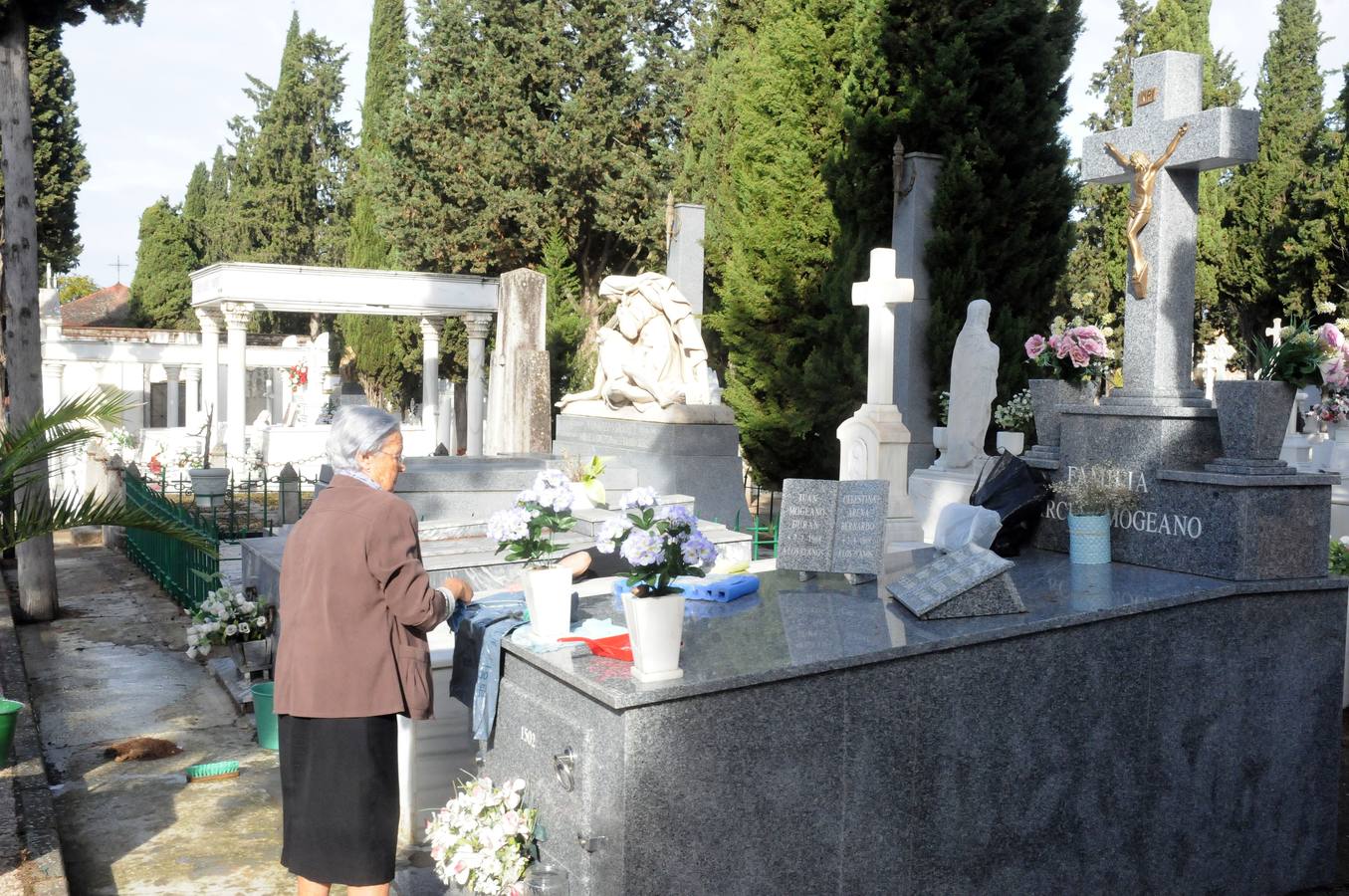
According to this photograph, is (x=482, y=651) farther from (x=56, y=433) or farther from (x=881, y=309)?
(x=881, y=309)

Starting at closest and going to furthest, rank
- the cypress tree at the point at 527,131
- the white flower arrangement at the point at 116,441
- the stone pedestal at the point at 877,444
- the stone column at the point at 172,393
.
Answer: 1. the stone pedestal at the point at 877,444
2. the white flower arrangement at the point at 116,441
3. the cypress tree at the point at 527,131
4. the stone column at the point at 172,393

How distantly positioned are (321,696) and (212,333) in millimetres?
21316

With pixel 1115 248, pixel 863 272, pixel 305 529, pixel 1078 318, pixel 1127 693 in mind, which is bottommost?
pixel 1127 693

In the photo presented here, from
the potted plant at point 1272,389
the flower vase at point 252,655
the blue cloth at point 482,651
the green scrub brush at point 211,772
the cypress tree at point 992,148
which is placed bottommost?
the green scrub brush at point 211,772

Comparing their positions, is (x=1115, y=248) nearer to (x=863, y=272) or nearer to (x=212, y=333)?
(x=863, y=272)

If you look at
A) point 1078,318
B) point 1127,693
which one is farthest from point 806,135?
point 1127,693

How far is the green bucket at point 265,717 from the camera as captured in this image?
629 cm

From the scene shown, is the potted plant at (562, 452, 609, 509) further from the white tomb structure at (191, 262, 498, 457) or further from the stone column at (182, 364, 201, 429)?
the stone column at (182, 364, 201, 429)

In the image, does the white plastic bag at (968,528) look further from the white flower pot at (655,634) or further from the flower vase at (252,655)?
the flower vase at (252,655)

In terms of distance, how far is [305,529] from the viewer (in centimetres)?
359

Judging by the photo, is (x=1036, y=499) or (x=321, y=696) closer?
(x=321, y=696)

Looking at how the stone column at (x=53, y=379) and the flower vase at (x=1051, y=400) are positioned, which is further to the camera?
the stone column at (x=53, y=379)

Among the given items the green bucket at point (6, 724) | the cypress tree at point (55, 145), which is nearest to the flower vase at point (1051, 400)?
the green bucket at point (6, 724)

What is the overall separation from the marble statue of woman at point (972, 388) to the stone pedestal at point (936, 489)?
188 millimetres
